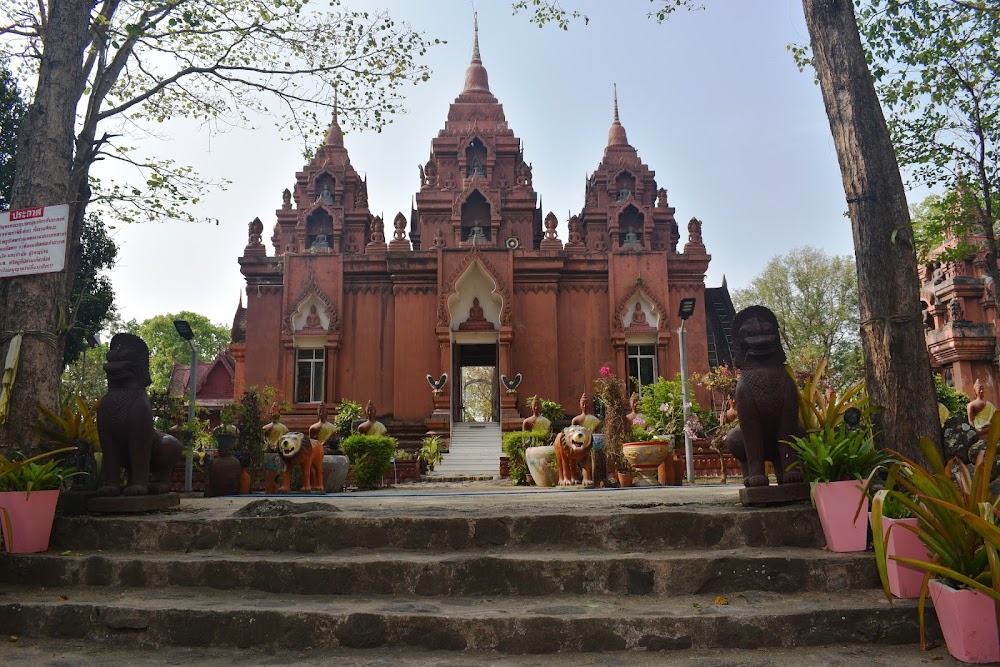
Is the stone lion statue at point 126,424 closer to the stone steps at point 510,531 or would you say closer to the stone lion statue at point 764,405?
the stone steps at point 510,531

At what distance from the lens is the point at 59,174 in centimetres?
553

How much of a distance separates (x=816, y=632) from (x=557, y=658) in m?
1.12

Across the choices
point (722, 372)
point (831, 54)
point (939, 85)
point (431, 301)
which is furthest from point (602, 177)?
point (831, 54)

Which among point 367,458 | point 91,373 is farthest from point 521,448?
point 91,373

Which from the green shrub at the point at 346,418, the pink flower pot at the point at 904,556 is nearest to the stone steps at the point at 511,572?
the pink flower pot at the point at 904,556

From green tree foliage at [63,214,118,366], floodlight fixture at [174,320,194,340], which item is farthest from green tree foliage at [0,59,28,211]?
floodlight fixture at [174,320,194,340]

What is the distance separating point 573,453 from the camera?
9477 millimetres

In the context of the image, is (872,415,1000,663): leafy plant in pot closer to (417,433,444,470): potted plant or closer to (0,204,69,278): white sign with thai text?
(0,204,69,278): white sign with thai text

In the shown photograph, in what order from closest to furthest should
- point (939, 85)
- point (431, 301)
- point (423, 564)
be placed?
1. point (423, 564)
2. point (939, 85)
3. point (431, 301)

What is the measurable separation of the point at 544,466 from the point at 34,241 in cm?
682

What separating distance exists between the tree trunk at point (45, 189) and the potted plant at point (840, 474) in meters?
5.16

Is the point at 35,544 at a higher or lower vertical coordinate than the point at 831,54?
lower

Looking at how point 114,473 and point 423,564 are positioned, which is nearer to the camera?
point 423,564

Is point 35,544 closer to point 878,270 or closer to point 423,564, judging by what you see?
point 423,564
